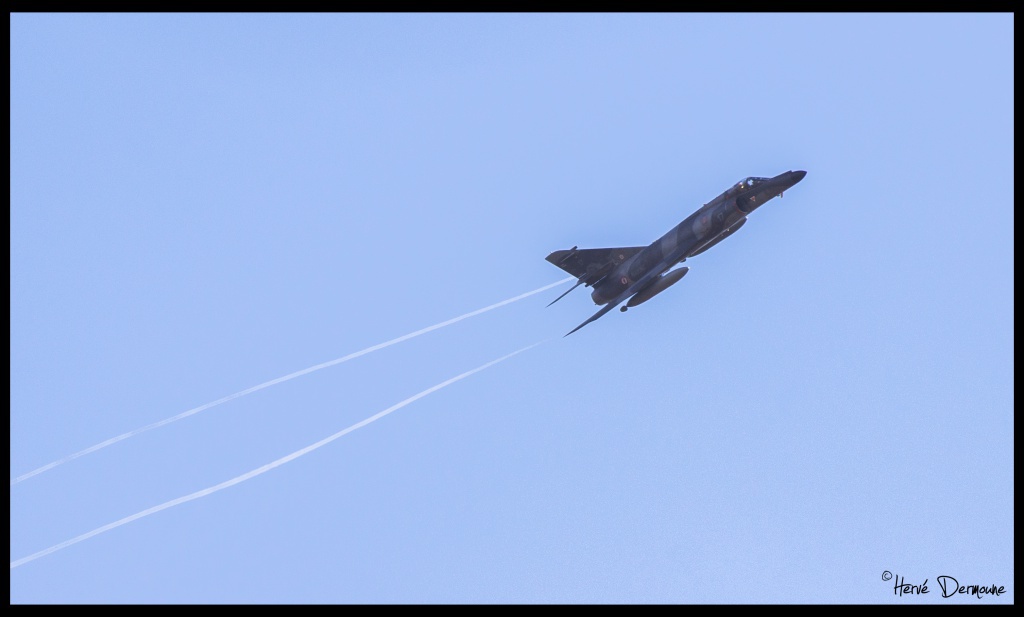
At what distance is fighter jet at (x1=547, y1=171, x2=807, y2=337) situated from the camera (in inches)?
1916

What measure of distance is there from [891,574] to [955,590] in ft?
7.11

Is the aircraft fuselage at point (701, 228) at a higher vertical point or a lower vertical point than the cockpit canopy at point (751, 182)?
lower

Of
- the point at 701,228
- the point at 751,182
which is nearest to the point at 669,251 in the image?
the point at 701,228

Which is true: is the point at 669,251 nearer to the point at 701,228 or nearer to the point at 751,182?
the point at 701,228

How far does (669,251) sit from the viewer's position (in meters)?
49.8

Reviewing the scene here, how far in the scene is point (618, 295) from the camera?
5162 cm

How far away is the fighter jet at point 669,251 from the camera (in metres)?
48.7

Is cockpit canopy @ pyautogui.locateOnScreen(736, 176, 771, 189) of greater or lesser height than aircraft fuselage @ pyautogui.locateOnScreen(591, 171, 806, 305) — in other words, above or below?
above

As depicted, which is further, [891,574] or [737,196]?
[737,196]

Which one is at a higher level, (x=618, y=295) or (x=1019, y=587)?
(x=618, y=295)

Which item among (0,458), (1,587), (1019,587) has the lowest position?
(1019,587)
